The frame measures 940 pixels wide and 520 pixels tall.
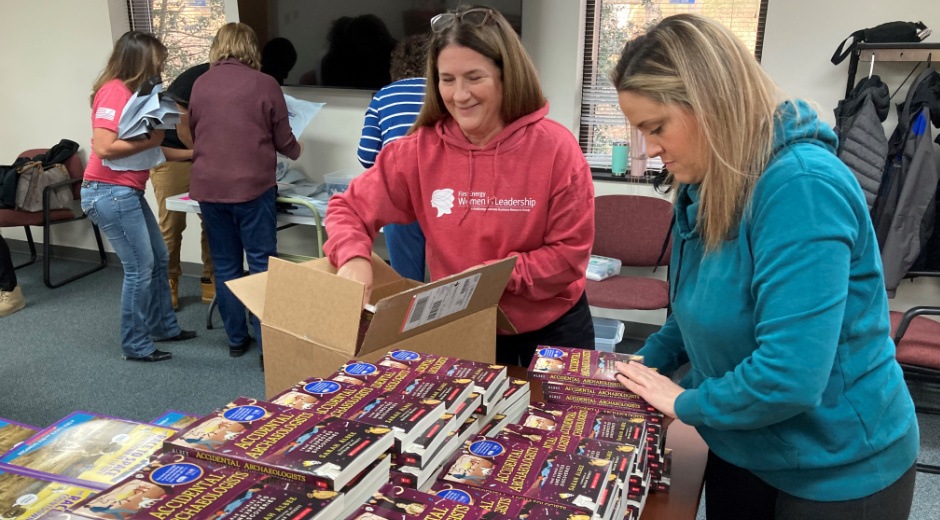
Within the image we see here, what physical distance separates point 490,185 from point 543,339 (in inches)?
15.5

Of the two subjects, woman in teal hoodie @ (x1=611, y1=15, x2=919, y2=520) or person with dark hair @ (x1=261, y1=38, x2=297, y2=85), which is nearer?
woman in teal hoodie @ (x1=611, y1=15, x2=919, y2=520)

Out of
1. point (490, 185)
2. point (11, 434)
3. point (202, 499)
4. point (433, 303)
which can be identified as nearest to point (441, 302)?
point (433, 303)

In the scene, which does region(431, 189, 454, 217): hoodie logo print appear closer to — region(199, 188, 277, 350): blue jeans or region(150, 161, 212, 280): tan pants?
region(199, 188, 277, 350): blue jeans

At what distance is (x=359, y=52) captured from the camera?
3.82 metres

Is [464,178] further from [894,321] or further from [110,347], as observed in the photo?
[110,347]

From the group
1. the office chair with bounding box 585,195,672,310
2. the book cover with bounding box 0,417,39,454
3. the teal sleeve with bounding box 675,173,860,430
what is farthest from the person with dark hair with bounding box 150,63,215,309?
the teal sleeve with bounding box 675,173,860,430

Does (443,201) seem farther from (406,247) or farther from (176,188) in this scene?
(176,188)

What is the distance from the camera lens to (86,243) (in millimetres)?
5129

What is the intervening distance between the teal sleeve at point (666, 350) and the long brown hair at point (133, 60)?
277 centimetres

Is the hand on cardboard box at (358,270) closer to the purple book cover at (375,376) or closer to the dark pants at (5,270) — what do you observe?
the purple book cover at (375,376)

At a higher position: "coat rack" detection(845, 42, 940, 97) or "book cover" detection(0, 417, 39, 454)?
"coat rack" detection(845, 42, 940, 97)

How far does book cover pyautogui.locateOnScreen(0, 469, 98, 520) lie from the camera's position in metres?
0.95

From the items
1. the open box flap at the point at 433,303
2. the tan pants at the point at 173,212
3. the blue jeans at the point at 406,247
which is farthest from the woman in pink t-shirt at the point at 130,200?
Answer: the open box flap at the point at 433,303

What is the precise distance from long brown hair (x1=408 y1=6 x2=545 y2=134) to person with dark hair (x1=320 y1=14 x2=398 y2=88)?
2281mm
